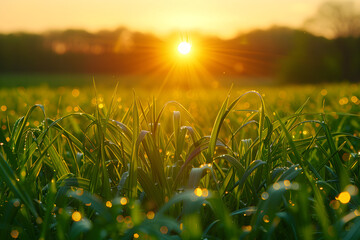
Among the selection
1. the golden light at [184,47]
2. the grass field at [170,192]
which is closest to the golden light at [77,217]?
the grass field at [170,192]

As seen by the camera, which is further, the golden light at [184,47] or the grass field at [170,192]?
the golden light at [184,47]

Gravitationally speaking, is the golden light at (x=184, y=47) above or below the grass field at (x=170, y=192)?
above

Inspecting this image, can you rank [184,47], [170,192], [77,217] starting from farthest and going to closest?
1. [184,47]
2. [170,192]
3. [77,217]

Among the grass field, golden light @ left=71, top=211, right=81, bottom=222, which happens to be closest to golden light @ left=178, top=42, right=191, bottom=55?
the grass field

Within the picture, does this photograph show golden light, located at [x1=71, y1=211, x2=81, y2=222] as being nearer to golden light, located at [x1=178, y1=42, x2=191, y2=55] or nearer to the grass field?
the grass field

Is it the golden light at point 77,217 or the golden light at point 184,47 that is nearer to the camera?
the golden light at point 77,217

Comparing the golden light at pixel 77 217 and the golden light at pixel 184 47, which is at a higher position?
the golden light at pixel 184 47

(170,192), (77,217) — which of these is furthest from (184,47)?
(77,217)

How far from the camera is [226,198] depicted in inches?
48.5

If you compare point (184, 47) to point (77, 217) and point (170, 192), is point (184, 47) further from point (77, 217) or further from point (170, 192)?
point (77, 217)

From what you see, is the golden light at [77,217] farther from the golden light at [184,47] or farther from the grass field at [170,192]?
the golden light at [184,47]

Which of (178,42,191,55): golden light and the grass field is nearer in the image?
the grass field

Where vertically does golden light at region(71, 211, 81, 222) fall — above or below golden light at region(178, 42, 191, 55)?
below

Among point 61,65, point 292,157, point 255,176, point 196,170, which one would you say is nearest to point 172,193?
point 196,170
